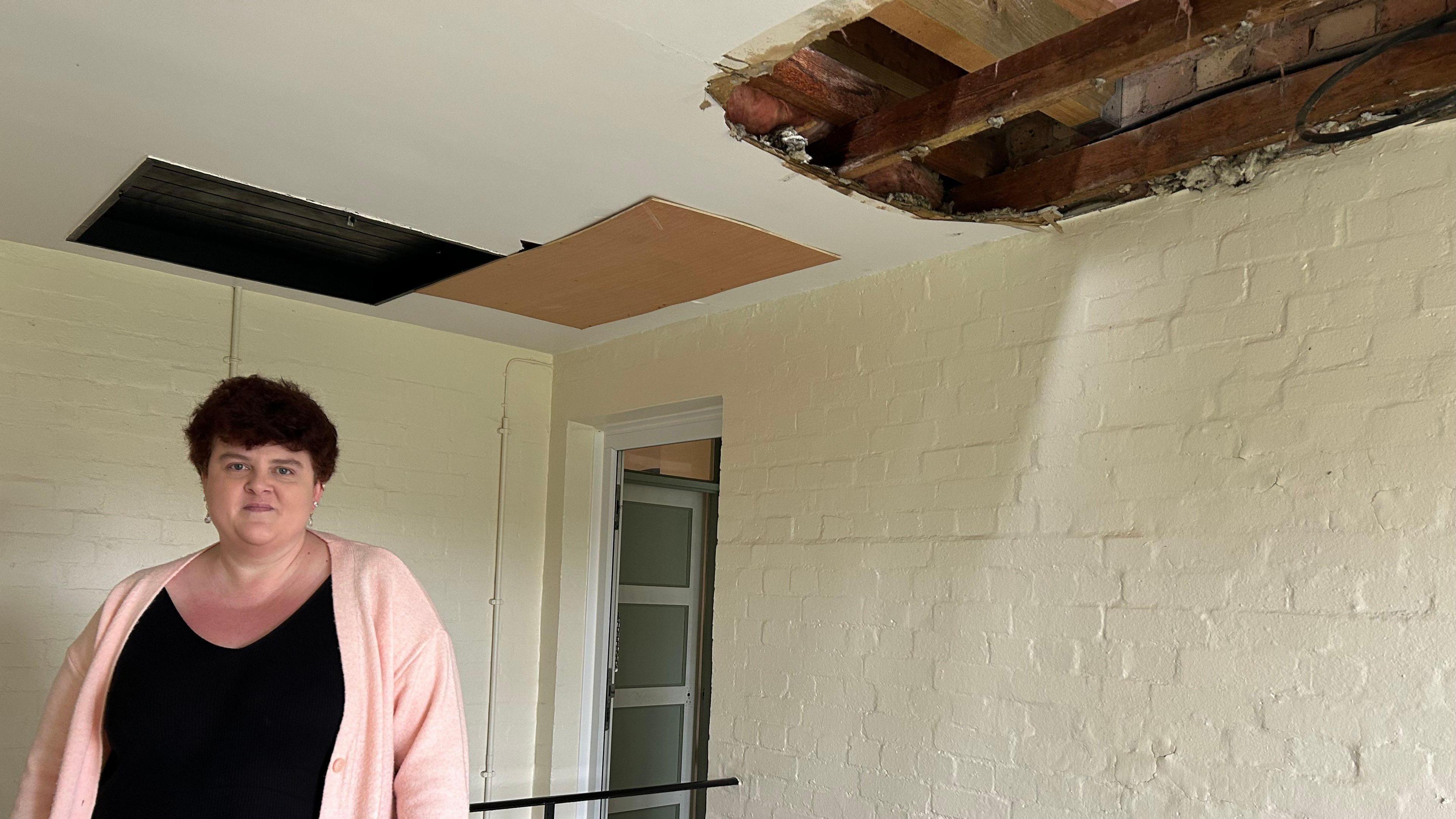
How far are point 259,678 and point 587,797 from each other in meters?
1.59

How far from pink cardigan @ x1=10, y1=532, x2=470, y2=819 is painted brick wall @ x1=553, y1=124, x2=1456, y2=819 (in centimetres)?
147

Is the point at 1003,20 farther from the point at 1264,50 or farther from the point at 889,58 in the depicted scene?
the point at 1264,50

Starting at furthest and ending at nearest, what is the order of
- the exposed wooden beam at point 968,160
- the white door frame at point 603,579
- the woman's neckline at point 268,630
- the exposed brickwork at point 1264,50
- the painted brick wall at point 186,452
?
the white door frame at point 603,579 < the painted brick wall at point 186,452 < the exposed wooden beam at point 968,160 < the exposed brickwork at point 1264,50 < the woman's neckline at point 268,630

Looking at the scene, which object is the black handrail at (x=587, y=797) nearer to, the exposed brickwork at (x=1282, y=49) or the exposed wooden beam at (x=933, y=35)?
the exposed wooden beam at (x=933, y=35)

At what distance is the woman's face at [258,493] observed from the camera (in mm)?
1792

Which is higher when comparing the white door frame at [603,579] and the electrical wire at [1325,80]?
the electrical wire at [1325,80]

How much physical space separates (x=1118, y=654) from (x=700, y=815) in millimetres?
2398

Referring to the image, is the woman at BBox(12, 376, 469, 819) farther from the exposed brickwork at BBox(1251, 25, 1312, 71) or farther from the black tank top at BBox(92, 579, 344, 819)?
the exposed brickwork at BBox(1251, 25, 1312, 71)

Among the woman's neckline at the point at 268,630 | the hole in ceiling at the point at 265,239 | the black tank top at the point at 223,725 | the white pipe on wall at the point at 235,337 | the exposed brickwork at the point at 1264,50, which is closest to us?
the black tank top at the point at 223,725

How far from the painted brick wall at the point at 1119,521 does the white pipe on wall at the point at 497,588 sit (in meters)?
1.10

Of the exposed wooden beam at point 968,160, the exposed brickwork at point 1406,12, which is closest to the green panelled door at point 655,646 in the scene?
the exposed wooden beam at point 968,160

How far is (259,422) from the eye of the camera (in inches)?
72.1

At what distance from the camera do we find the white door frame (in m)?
4.20

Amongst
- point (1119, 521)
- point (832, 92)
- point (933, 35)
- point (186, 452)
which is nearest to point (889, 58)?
point (832, 92)
